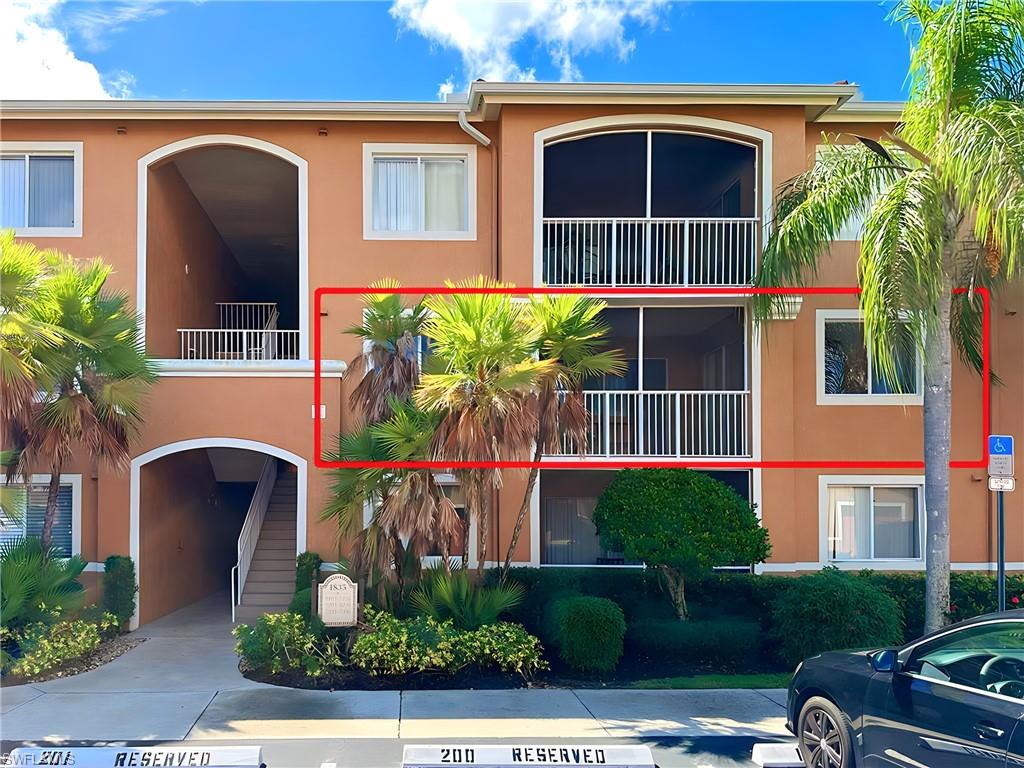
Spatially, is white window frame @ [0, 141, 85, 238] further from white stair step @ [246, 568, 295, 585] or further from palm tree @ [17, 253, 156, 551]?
white stair step @ [246, 568, 295, 585]

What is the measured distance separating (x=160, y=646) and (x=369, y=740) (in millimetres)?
5098

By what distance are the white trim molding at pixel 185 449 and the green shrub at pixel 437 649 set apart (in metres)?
3.30

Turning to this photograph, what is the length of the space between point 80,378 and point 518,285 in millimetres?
6235

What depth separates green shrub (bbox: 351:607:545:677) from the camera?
9.80m

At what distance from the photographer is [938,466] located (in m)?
10.3

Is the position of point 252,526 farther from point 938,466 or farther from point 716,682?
point 938,466

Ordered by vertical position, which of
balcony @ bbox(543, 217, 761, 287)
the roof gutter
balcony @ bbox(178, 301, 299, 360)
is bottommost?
balcony @ bbox(178, 301, 299, 360)

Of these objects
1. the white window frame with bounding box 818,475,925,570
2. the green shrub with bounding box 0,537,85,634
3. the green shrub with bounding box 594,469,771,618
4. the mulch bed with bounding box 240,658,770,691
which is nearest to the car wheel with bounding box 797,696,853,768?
the mulch bed with bounding box 240,658,770,691

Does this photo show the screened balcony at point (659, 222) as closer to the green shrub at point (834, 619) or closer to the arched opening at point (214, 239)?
the arched opening at point (214, 239)

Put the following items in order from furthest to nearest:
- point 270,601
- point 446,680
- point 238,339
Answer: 1. point 238,339
2. point 270,601
3. point 446,680

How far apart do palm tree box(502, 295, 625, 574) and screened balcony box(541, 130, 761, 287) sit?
2642 mm

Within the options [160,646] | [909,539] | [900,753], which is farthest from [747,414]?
[160,646]

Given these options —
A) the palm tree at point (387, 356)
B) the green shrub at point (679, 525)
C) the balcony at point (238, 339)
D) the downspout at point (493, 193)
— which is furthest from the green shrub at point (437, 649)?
the balcony at point (238, 339)

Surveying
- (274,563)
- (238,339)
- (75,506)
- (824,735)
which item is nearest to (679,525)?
(824,735)
